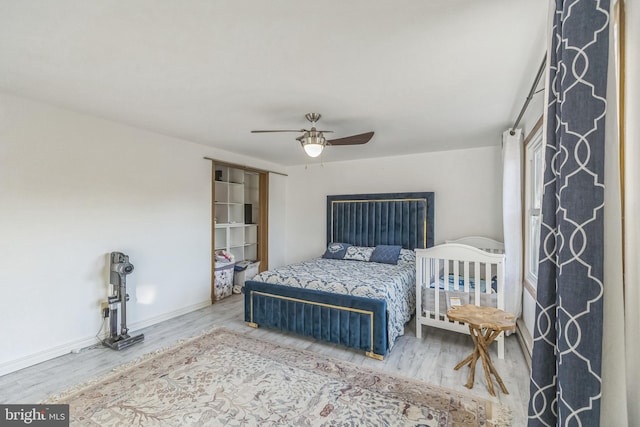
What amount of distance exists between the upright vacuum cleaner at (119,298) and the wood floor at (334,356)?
0.41 ft

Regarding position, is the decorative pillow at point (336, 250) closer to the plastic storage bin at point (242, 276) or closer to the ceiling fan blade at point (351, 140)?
the plastic storage bin at point (242, 276)

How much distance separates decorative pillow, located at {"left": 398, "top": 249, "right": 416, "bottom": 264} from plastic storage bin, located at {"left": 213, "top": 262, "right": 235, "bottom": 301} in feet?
9.40

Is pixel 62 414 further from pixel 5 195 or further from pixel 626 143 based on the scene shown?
pixel 626 143

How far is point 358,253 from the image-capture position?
4.80 metres

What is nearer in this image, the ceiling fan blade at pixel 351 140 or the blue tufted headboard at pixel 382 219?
the ceiling fan blade at pixel 351 140

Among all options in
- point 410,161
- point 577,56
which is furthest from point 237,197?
point 577,56

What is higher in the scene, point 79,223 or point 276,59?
point 276,59

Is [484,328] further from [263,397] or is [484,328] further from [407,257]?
[407,257]

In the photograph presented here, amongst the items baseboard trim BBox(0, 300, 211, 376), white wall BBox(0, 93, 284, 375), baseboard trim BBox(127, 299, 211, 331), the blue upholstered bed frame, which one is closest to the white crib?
the blue upholstered bed frame

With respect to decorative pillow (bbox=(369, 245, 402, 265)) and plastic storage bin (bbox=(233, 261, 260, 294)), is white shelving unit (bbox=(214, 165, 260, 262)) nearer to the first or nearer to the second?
plastic storage bin (bbox=(233, 261, 260, 294))

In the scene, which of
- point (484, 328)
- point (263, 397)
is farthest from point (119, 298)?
point (484, 328)

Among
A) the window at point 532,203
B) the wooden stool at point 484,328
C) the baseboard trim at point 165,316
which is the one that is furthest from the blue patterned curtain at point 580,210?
the baseboard trim at point 165,316

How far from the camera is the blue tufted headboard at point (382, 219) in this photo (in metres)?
4.69
